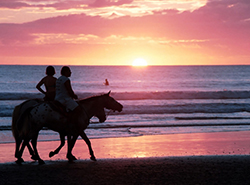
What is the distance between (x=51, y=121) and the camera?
9055 millimetres

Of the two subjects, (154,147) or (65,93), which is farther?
(154,147)

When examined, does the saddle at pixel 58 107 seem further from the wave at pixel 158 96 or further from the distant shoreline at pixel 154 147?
the wave at pixel 158 96

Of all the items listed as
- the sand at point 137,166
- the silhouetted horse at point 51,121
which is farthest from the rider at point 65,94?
the sand at point 137,166

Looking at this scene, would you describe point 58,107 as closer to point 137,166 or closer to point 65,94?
point 65,94

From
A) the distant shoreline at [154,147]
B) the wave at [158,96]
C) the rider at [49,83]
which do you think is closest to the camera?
the rider at [49,83]

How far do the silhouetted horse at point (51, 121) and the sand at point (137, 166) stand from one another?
659 mm

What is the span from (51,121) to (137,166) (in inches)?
90.1

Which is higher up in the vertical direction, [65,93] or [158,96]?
[65,93]

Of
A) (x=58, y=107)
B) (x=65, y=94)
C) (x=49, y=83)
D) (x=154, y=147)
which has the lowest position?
(x=154, y=147)

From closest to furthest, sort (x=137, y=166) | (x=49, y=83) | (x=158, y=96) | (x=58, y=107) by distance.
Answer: (x=137, y=166) → (x=58, y=107) → (x=49, y=83) → (x=158, y=96)

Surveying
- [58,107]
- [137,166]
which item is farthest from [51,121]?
[137,166]

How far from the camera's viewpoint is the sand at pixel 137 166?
763 centimetres

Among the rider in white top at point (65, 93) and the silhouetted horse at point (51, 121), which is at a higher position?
the rider in white top at point (65, 93)

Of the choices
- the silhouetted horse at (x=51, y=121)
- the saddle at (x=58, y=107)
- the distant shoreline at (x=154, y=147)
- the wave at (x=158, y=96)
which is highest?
the saddle at (x=58, y=107)
